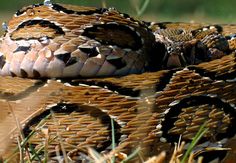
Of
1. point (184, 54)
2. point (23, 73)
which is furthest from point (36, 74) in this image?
point (184, 54)

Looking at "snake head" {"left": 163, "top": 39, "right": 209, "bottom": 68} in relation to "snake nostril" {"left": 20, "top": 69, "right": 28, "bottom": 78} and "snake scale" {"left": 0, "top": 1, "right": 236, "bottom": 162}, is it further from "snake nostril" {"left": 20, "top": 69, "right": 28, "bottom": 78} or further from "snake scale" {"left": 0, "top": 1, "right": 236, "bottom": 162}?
"snake nostril" {"left": 20, "top": 69, "right": 28, "bottom": 78}

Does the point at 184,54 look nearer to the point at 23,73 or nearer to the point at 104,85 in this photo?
the point at 104,85

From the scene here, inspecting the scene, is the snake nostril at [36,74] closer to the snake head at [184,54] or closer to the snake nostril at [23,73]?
the snake nostril at [23,73]

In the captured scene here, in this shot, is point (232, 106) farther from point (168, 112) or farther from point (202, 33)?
point (202, 33)

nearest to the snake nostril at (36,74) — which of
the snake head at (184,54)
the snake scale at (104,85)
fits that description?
the snake scale at (104,85)

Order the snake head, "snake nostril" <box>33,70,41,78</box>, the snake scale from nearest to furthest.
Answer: the snake scale
"snake nostril" <box>33,70,41,78</box>
the snake head

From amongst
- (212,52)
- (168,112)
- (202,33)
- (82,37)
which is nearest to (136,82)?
(168,112)

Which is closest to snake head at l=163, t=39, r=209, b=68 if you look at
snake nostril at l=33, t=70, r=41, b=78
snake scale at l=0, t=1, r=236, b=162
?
snake scale at l=0, t=1, r=236, b=162

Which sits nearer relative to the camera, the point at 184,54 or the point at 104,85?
the point at 104,85
